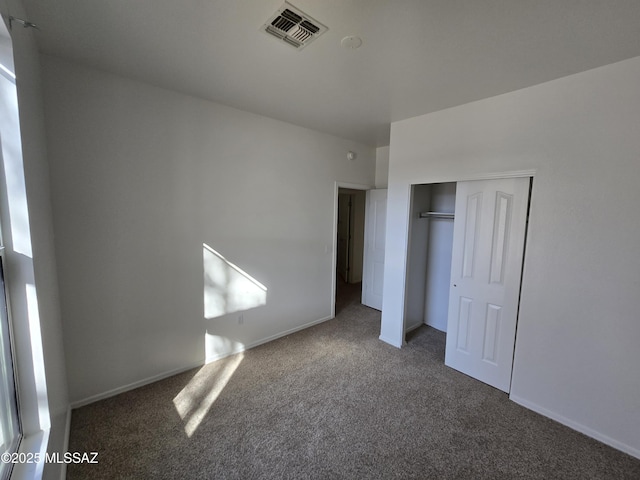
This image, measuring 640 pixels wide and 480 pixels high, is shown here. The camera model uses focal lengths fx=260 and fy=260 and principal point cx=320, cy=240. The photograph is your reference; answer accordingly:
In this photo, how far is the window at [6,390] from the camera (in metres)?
1.16

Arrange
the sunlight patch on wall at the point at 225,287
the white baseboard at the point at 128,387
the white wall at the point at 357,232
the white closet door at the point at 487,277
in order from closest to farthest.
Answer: the white baseboard at the point at 128,387, the white closet door at the point at 487,277, the sunlight patch on wall at the point at 225,287, the white wall at the point at 357,232

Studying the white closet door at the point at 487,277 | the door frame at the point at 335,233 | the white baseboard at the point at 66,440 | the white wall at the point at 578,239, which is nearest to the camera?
the white baseboard at the point at 66,440

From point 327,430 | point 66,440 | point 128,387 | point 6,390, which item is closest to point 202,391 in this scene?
point 128,387

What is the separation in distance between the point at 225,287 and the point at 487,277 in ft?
8.87

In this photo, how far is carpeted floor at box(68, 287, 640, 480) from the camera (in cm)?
168

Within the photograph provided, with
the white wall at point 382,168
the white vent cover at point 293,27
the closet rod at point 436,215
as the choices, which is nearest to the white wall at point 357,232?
the white wall at point 382,168

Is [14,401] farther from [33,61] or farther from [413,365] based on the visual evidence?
[413,365]

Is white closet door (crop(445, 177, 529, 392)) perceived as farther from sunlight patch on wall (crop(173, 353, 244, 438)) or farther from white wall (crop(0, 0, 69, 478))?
white wall (crop(0, 0, 69, 478))

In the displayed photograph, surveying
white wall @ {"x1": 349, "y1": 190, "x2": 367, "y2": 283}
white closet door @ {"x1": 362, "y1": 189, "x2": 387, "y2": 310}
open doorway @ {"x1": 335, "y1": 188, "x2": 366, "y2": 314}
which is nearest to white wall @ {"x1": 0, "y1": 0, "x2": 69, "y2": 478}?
white closet door @ {"x1": 362, "y1": 189, "x2": 387, "y2": 310}

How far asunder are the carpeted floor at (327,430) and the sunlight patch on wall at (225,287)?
61cm

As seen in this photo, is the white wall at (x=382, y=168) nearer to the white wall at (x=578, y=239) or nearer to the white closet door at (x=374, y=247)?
the white closet door at (x=374, y=247)

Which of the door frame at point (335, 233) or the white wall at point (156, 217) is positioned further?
the door frame at point (335, 233)

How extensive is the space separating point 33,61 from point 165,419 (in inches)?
103

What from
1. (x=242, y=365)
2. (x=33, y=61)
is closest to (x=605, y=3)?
(x=33, y=61)
